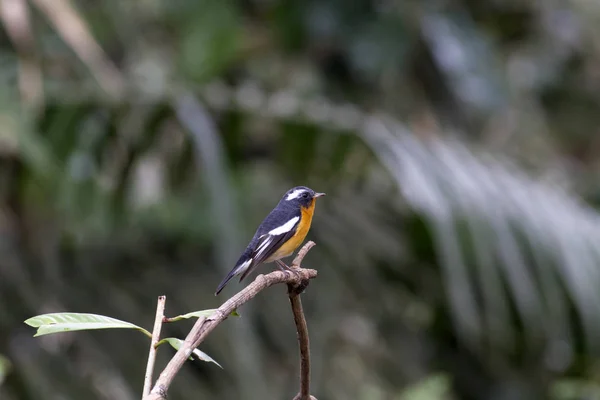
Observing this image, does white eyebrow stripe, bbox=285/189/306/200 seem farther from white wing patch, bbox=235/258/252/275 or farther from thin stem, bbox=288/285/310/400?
thin stem, bbox=288/285/310/400

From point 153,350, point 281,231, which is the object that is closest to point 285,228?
point 281,231

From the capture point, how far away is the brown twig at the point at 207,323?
849 millimetres

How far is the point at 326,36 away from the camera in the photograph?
5.96 metres

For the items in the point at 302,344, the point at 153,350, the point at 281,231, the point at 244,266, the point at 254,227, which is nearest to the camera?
the point at 153,350

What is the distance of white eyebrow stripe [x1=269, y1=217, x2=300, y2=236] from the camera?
191cm

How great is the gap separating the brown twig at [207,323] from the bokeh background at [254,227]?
128 centimetres

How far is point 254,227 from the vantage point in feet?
12.4

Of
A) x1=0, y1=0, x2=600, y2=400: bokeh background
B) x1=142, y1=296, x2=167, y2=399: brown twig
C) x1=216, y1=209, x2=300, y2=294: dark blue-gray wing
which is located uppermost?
x1=0, y1=0, x2=600, y2=400: bokeh background

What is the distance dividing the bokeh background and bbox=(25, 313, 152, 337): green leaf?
4.31 ft

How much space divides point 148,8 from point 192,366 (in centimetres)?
387

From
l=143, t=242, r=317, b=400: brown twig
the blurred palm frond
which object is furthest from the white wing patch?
the blurred palm frond

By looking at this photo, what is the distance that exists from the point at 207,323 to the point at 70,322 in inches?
7.7

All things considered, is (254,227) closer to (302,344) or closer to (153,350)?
(302,344)

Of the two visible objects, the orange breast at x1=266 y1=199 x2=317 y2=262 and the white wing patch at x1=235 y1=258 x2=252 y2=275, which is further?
the orange breast at x1=266 y1=199 x2=317 y2=262
